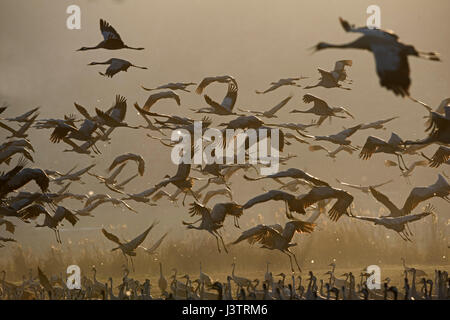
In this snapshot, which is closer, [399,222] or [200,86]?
[399,222]

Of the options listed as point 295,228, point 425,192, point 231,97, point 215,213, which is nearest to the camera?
point 295,228

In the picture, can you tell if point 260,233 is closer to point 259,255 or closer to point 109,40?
point 109,40

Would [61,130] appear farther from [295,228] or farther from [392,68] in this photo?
[392,68]

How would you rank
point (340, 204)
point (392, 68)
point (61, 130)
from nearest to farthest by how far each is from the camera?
point (392, 68) → point (340, 204) → point (61, 130)

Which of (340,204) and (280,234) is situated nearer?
(340,204)

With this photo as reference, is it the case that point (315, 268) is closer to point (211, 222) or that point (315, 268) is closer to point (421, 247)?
point (421, 247)

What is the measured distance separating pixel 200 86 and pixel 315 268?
837 cm

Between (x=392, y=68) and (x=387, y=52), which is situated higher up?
(x=387, y=52)

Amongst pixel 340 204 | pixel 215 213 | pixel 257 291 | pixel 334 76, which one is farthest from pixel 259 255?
pixel 340 204

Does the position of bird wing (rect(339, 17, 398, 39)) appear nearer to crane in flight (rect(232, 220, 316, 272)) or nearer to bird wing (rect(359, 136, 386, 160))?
crane in flight (rect(232, 220, 316, 272))

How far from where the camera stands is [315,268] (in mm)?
19438

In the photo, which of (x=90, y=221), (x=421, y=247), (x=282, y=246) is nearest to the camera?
(x=282, y=246)

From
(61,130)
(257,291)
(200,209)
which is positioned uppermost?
(61,130)
